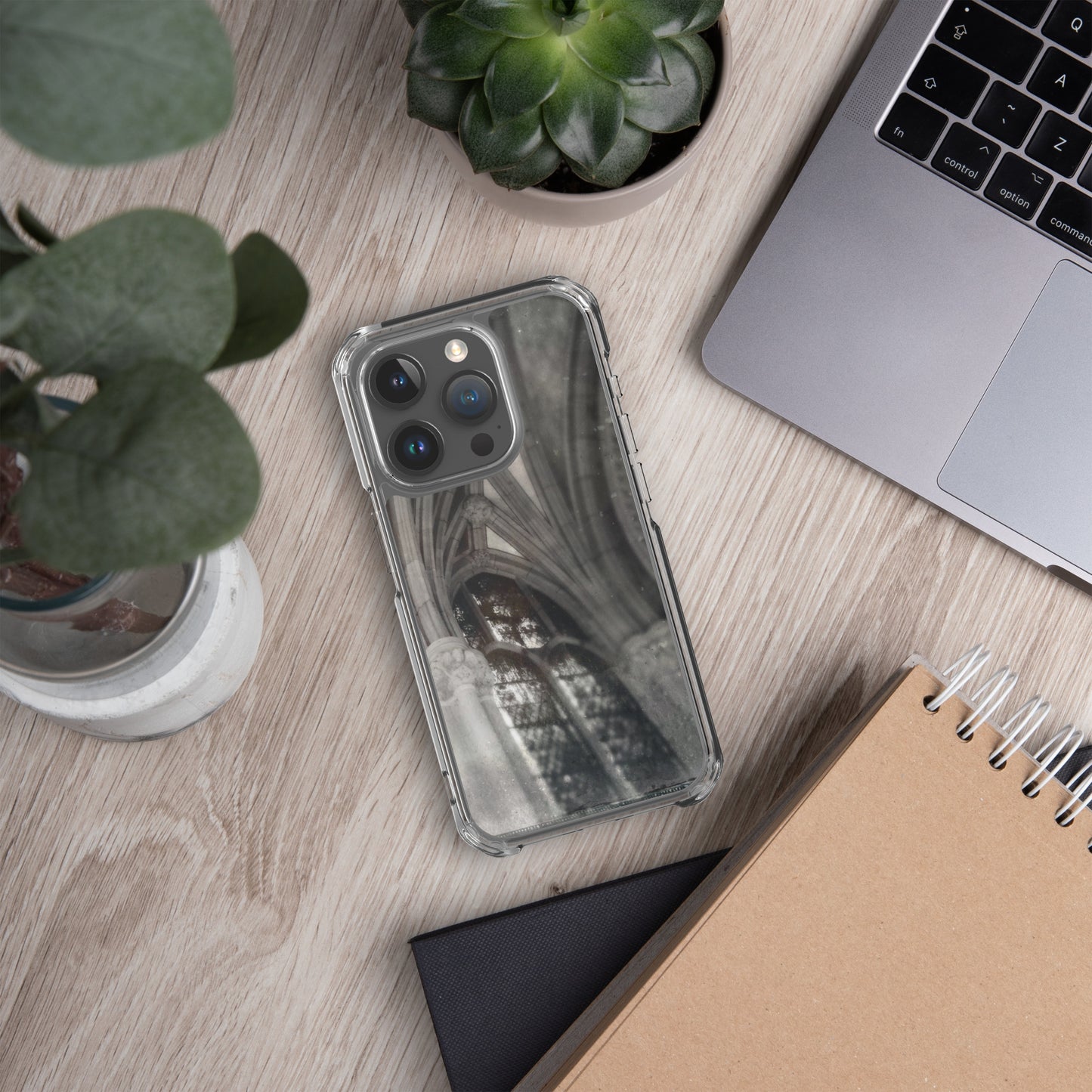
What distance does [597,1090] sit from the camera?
1.45 feet

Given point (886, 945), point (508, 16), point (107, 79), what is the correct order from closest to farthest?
point (107, 79), point (508, 16), point (886, 945)

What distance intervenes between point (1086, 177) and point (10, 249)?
49cm

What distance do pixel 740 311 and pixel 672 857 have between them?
0.96 ft

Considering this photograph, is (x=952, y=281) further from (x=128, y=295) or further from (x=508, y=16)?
(x=128, y=295)

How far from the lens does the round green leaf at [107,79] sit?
0.51 feet

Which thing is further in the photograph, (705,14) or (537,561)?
(537,561)

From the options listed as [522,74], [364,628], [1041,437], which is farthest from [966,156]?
[364,628]

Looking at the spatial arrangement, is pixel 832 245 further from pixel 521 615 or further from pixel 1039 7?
pixel 521 615

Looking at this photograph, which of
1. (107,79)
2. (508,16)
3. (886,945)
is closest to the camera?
(107,79)

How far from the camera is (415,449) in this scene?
0.49 m

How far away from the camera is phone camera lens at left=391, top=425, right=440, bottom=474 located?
1.60ft

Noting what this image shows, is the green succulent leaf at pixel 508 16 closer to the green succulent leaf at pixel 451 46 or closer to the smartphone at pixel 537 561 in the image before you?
the green succulent leaf at pixel 451 46

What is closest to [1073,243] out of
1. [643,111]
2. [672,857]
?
[643,111]

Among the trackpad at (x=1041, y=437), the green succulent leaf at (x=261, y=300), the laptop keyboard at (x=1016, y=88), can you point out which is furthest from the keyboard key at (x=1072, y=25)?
the green succulent leaf at (x=261, y=300)
